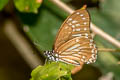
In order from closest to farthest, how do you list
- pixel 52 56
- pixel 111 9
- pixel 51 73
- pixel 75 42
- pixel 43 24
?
pixel 51 73 → pixel 52 56 → pixel 75 42 → pixel 43 24 → pixel 111 9

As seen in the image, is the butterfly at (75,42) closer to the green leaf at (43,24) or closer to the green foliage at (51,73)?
the green foliage at (51,73)

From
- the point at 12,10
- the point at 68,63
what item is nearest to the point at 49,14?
the point at 12,10

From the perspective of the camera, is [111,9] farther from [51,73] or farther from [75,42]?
[51,73]

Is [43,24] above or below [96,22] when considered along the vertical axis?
above

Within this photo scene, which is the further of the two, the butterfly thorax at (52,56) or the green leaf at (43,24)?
the green leaf at (43,24)

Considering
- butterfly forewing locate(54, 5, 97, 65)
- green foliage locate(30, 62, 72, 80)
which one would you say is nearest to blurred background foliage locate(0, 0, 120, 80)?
butterfly forewing locate(54, 5, 97, 65)

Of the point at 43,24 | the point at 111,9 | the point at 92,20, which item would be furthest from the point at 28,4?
the point at 111,9

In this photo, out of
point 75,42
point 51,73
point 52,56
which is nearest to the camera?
point 51,73

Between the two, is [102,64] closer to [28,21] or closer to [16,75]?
[28,21]

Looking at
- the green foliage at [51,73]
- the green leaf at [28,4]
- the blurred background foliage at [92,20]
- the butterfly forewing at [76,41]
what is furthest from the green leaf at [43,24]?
the green foliage at [51,73]

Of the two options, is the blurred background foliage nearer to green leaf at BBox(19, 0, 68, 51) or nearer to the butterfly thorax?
green leaf at BBox(19, 0, 68, 51)
